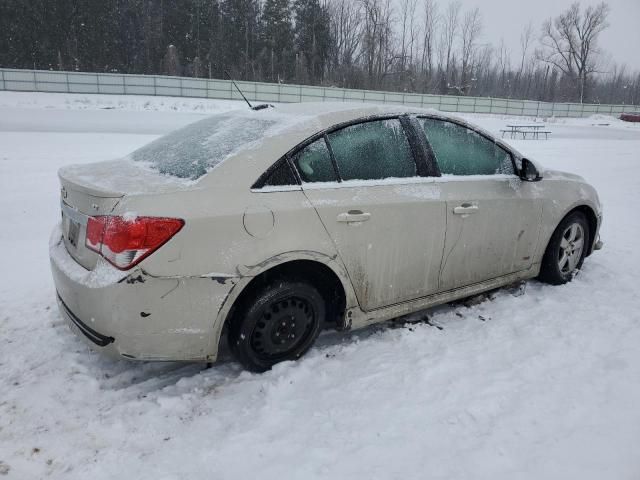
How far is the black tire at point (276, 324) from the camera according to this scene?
2.79 m

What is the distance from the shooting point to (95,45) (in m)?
51.7

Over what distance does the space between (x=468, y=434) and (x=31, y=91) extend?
34.1 metres

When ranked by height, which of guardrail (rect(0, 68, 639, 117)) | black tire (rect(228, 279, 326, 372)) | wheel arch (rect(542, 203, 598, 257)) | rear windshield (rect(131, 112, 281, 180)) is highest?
guardrail (rect(0, 68, 639, 117))

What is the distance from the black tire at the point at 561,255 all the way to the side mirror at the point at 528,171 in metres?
0.67

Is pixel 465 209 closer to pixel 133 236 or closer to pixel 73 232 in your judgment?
pixel 133 236

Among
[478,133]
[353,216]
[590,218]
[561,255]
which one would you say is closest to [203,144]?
[353,216]

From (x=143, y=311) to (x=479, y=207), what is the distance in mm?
2467

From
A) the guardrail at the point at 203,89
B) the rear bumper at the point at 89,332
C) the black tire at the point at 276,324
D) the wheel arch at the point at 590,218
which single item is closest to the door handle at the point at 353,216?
the black tire at the point at 276,324

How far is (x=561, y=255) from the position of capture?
4434 mm

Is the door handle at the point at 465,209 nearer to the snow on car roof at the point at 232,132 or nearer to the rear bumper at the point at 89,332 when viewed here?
the snow on car roof at the point at 232,132

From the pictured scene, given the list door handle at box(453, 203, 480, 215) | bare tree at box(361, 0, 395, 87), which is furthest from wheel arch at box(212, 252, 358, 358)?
bare tree at box(361, 0, 395, 87)

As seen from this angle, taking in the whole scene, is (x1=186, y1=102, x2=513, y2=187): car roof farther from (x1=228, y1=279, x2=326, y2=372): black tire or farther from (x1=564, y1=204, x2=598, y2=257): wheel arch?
(x1=564, y1=204, x2=598, y2=257): wheel arch

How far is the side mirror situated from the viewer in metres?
3.88

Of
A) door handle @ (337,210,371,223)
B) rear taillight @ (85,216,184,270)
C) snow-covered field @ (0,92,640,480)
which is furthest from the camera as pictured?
door handle @ (337,210,371,223)
